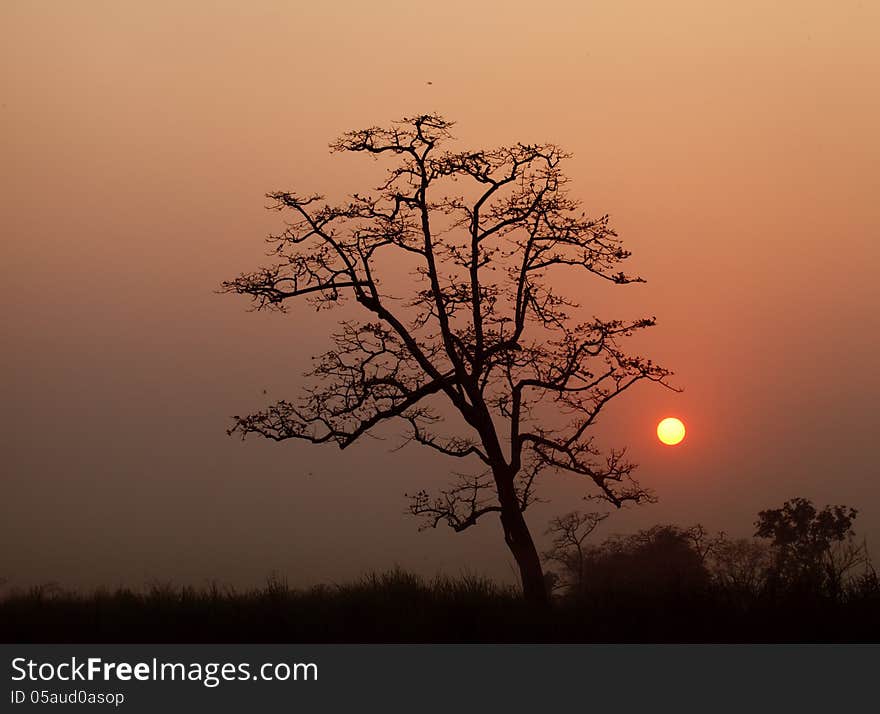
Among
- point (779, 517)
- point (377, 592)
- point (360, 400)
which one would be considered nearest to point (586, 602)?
point (377, 592)

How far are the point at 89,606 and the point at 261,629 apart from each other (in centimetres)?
390

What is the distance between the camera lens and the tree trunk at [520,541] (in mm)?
21953

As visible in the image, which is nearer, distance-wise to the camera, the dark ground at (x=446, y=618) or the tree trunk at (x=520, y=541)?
the dark ground at (x=446, y=618)

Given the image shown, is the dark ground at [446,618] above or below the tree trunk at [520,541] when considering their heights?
below

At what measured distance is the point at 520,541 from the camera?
2252cm

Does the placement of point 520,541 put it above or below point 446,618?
above

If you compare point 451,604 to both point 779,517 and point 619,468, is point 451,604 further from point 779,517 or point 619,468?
point 779,517

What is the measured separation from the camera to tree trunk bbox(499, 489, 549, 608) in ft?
72.0

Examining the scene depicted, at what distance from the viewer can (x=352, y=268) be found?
884 inches

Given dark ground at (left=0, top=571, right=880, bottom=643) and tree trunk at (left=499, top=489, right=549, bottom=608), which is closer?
dark ground at (left=0, top=571, right=880, bottom=643)

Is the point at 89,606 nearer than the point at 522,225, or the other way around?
the point at 89,606

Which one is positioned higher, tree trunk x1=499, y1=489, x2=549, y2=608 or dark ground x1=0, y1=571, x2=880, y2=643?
tree trunk x1=499, y1=489, x2=549, y2=608
